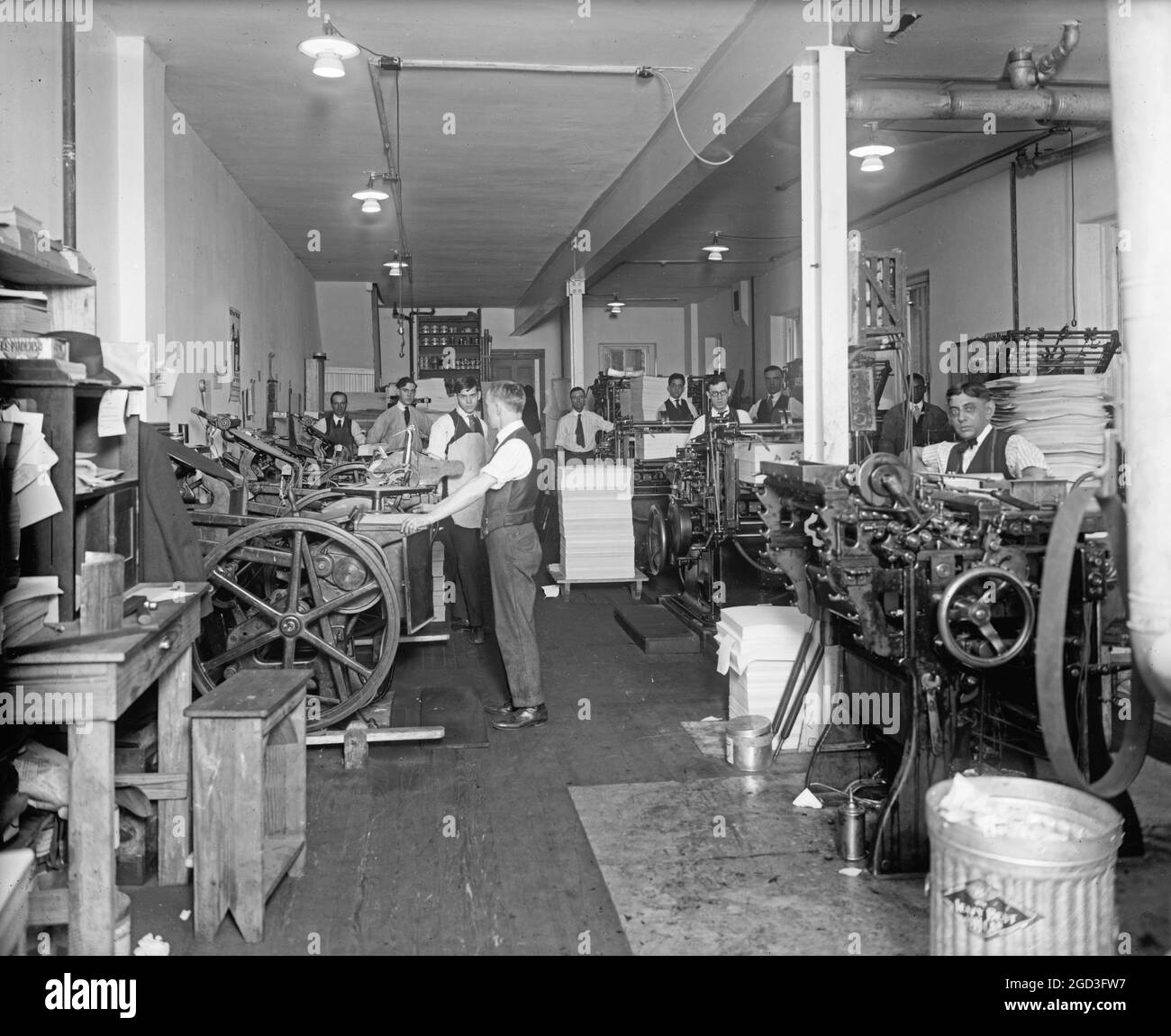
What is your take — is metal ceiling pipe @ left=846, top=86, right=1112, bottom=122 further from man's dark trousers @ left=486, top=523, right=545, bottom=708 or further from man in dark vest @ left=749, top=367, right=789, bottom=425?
man in dark vest @ left=749, top=367, right=789, bottom=425

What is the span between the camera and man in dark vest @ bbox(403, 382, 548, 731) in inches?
181

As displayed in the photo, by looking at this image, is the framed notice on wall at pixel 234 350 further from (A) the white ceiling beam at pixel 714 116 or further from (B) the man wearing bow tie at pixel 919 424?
(B) the man wearing bow tie at pixel 919 424

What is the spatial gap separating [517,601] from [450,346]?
376 inches

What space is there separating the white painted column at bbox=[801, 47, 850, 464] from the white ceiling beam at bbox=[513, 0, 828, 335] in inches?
6.5

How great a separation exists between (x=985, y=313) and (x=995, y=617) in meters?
5.60

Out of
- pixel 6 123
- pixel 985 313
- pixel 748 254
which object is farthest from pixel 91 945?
pixel 748 254

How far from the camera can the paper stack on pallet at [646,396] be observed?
10109 millimetres

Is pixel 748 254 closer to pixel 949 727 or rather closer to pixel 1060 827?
pixel 949 727

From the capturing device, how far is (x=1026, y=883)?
217 cm

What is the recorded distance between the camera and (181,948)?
9.03 ft

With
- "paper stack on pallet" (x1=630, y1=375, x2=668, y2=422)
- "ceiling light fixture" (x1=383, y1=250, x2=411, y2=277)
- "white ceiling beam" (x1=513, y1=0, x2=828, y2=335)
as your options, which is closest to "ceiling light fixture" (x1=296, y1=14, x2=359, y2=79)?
"white ceiling beam" (x1=513, y1=0, x2=828, y2=335)

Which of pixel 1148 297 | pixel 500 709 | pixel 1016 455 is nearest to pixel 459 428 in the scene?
pixel 500 709

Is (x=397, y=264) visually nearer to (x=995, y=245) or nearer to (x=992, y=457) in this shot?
(x=995, y=245)
